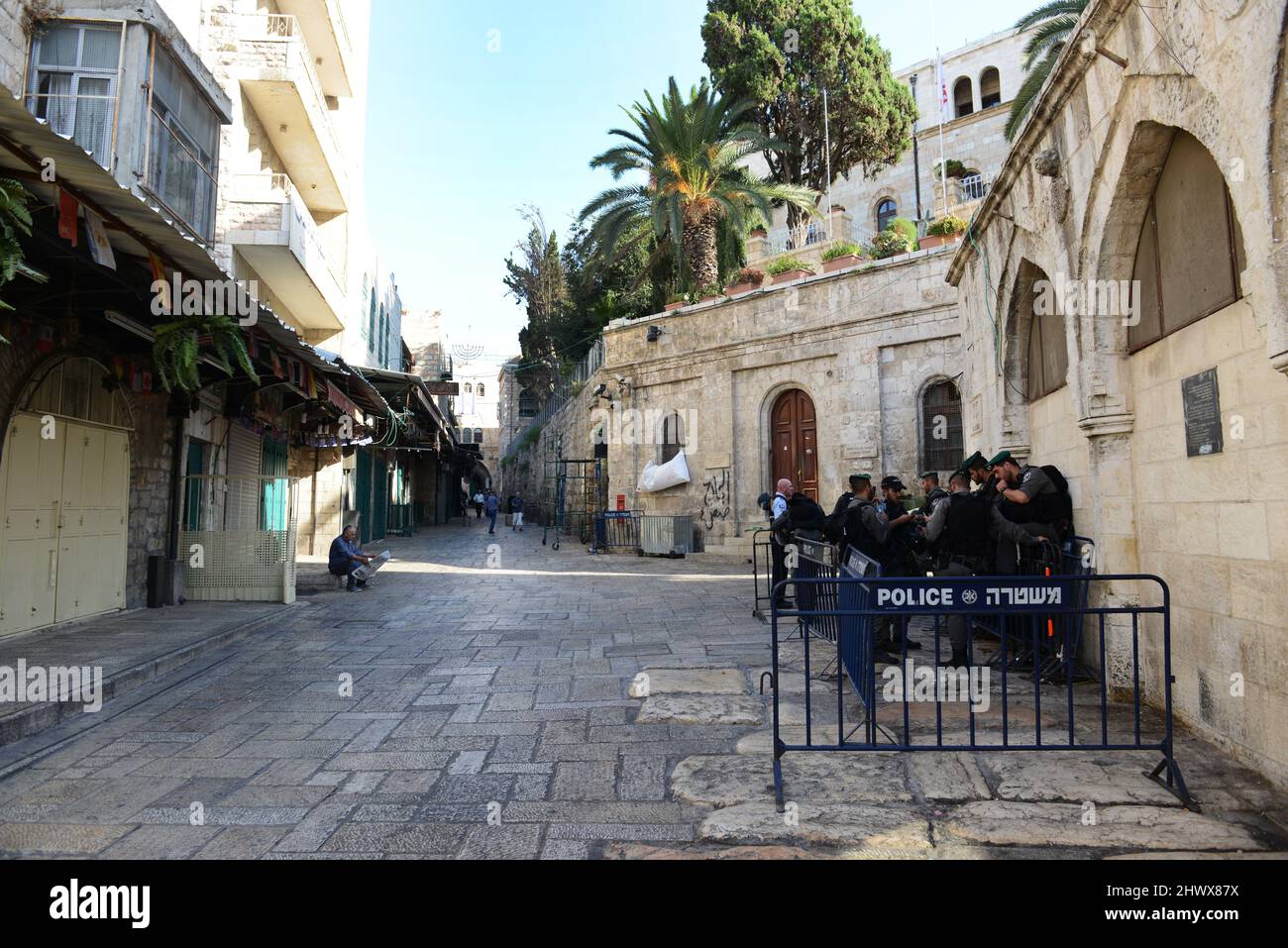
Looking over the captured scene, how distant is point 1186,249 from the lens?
4.38 metres

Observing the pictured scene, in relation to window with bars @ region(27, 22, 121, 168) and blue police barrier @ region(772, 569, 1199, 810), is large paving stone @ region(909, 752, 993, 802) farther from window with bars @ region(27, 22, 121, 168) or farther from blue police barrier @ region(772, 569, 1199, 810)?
window with bars @ region(27, 22, 121, 168)

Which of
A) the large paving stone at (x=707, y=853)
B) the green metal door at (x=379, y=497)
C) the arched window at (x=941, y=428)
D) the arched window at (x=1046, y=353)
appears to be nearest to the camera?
the large paving stone at (x=707, y=853)

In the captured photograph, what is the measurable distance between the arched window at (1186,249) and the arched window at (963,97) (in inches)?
1562

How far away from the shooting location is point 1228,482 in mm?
3893

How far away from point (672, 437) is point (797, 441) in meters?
3.67

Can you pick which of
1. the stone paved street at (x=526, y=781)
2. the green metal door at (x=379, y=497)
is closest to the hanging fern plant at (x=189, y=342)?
the stone paved street at (x=526, y=781)

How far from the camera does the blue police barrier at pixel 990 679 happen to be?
12.0 ft

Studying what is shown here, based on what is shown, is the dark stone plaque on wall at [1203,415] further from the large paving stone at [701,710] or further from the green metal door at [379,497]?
the green metal door at [379,497]

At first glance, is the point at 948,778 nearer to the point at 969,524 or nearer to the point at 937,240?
the point at 969,524

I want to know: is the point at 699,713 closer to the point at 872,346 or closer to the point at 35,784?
the point at 35,784
